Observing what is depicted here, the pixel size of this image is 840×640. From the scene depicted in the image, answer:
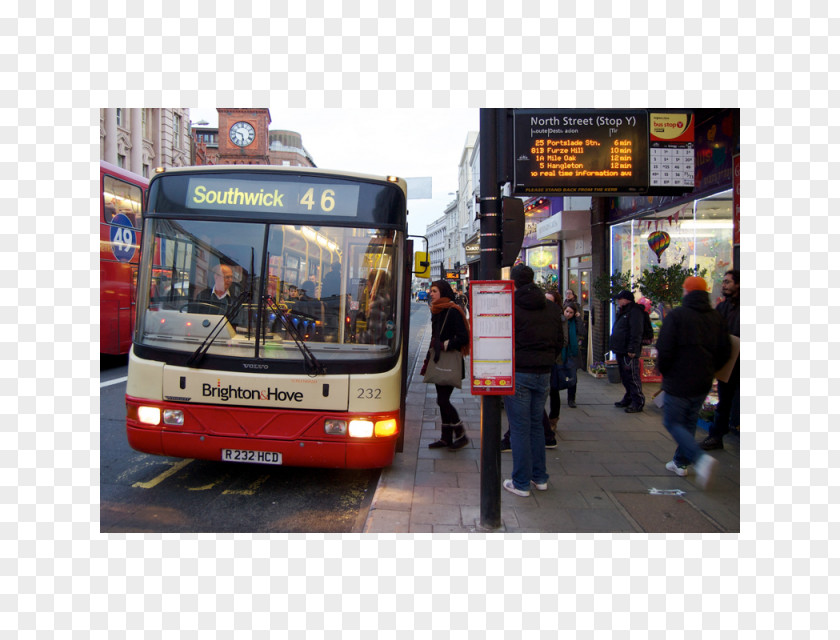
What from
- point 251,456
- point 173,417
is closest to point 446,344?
point 251,456

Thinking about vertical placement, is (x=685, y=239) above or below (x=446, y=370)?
above

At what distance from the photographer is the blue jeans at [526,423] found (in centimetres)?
448

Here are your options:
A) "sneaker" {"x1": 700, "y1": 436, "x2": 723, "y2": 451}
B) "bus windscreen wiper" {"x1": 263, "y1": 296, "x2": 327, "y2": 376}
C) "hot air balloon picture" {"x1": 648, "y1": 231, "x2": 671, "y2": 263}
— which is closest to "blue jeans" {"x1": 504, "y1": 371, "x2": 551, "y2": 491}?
"bus windscreen wiper" {"x1": 263, "y1": 296, "x2": 327, "y2": 376}

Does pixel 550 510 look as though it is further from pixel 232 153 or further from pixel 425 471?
pixel 232 153

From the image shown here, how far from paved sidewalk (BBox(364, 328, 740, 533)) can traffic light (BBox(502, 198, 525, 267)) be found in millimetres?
1815

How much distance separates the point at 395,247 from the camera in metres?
4.73

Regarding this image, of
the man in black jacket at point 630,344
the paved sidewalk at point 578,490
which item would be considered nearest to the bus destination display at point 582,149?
the man in black jacket at point 630,344

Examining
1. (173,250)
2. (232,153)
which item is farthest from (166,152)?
(173,250)

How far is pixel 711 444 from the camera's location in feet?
19.2

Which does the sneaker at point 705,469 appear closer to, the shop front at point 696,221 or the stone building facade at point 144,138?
the shop front at point 696,221

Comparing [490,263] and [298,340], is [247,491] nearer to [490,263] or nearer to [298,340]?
[298,340]

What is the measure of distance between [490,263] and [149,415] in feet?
Answer: 10.1

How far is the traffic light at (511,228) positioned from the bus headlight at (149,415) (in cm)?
312

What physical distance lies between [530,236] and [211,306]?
14.7 metres
